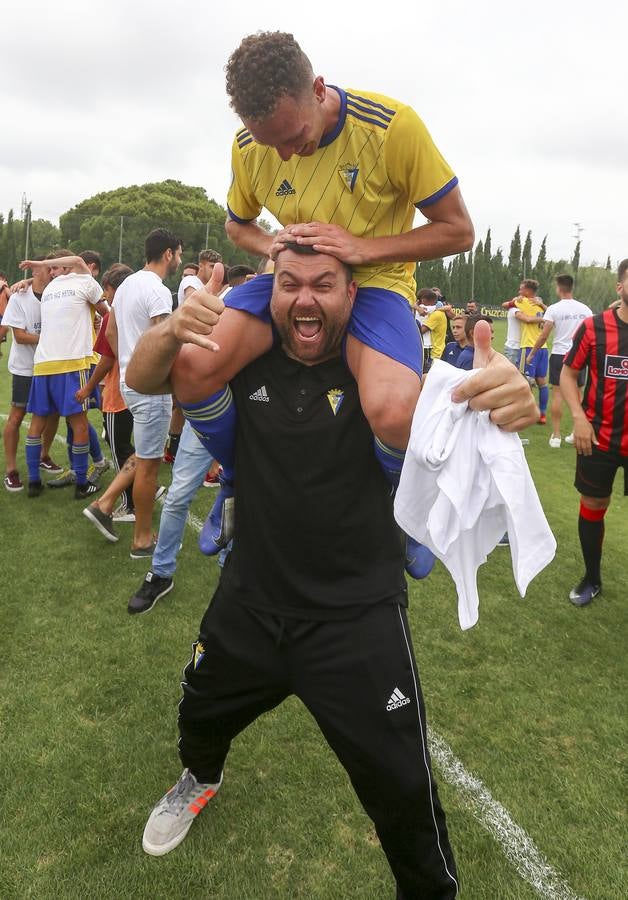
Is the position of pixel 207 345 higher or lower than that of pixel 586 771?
higher

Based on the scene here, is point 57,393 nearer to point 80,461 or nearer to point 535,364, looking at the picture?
point 80,461

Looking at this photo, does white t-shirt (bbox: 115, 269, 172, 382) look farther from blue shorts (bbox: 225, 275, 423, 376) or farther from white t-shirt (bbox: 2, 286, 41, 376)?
blue shorts (bbox: 225, 275, 423, 376)

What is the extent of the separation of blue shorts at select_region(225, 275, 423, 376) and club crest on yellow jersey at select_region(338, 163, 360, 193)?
379 mm

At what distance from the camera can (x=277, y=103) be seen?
191 centimetres

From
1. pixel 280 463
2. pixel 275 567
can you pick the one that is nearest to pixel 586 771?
pixel 275 567

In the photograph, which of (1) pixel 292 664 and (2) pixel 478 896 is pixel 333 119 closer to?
(1) pixel 292 664

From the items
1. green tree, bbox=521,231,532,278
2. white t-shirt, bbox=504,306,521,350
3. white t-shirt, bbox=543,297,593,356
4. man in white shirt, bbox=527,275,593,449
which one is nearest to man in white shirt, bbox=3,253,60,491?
man in white shirt, bbox=527,275,593,449

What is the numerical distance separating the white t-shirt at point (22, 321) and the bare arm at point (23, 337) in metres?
0.05

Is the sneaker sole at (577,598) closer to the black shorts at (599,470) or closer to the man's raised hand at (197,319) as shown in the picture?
the black shorts at (599,470)

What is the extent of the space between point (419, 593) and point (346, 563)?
3.05m

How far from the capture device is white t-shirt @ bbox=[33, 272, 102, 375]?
6.44m

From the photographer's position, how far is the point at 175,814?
2609 millimetres

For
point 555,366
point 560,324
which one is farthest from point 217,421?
point 555,366

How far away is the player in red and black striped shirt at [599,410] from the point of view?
14.7ft
